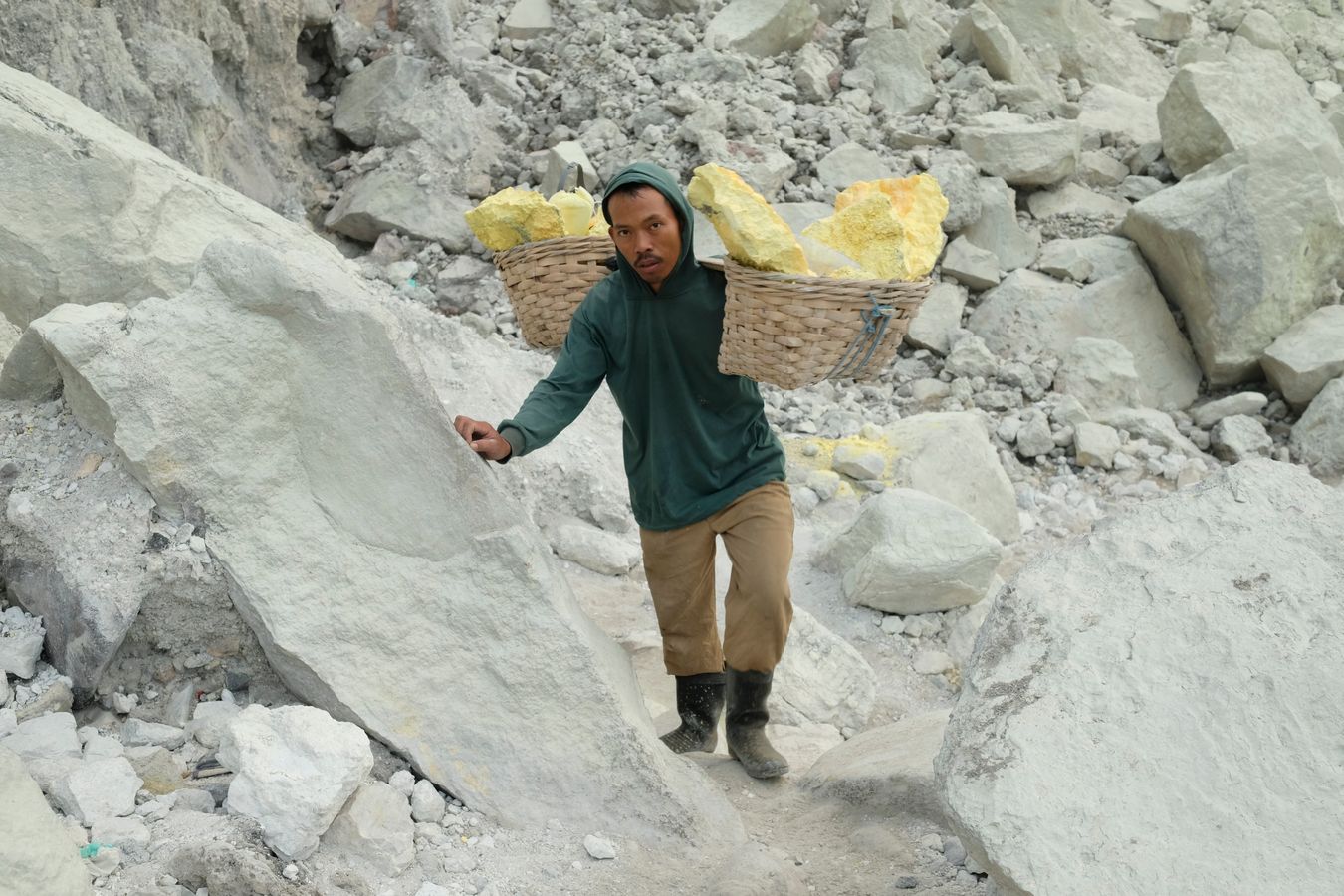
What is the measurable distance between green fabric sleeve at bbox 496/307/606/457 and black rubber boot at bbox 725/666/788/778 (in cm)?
92

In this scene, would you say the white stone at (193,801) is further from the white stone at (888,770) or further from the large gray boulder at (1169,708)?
the white stone at (888,770)

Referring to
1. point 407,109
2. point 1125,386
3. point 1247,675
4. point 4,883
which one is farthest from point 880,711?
point 407,109

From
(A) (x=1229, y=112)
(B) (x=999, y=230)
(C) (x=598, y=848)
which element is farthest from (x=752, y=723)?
(A) (x=1229, y=112)

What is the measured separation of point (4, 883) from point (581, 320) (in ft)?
6.46

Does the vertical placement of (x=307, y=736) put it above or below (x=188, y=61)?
below

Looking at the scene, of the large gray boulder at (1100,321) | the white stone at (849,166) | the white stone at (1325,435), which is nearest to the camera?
the white stone at (1325,435)

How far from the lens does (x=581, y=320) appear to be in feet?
11.0

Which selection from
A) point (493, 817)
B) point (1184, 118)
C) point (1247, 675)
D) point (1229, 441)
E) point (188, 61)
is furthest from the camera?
point (1184, 118)

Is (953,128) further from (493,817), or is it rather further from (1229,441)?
(493,817)

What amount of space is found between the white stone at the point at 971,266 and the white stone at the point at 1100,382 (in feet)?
3.17

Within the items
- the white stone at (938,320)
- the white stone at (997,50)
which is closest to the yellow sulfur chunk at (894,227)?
the white stone at (938,320)

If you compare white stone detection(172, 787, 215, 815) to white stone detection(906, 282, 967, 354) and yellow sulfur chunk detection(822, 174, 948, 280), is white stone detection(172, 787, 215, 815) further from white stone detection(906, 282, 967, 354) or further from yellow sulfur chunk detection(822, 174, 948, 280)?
white stone detection(906, 282, 967, 354)

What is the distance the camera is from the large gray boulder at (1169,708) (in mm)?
1926

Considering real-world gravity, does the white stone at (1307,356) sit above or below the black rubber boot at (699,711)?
below
